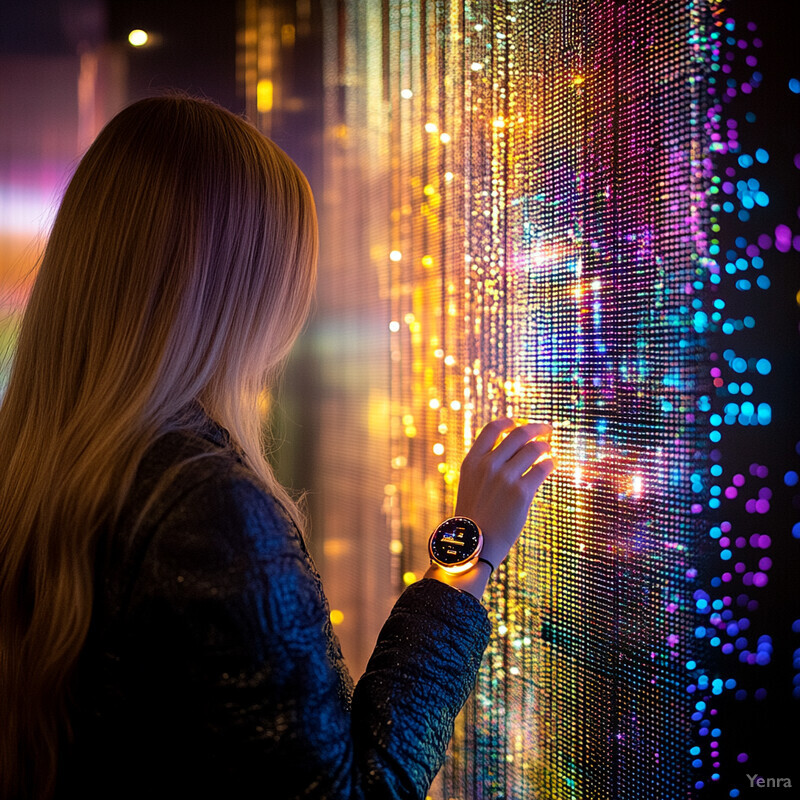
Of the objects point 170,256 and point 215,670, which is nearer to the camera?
point 215,670

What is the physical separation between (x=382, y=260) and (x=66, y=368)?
0.91 metres

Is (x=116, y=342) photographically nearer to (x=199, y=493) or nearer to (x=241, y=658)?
(x=199, y=493)

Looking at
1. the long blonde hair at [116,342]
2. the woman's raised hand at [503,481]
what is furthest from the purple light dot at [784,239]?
the long blonde hair at [116,342]

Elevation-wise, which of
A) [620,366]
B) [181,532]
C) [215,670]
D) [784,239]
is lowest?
[215,670]

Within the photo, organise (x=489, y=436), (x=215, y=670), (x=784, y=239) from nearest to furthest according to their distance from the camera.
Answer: (x=215, y=670) < (x=784, y=239) < (x=489, y=436)

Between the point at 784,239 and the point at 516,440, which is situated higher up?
the point at 784,239

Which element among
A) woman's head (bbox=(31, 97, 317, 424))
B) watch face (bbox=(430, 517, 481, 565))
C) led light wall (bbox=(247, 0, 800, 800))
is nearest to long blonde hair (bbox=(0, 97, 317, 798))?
woman's head (bbox=(31, 97, 317, 424))

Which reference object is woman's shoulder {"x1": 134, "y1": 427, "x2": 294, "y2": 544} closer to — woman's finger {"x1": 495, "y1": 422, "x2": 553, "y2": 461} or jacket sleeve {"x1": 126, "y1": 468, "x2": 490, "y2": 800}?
jacket sleeve {"x1": 126, "y1": 468, "x2": 490, "y2": 800}

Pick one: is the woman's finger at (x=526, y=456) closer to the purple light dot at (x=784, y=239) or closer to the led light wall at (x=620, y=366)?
the led light wall at (x=620, y=366)

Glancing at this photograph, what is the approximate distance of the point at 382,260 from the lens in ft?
4.89

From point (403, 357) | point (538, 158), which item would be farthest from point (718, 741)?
point (403, 357)

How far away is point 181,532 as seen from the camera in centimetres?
56

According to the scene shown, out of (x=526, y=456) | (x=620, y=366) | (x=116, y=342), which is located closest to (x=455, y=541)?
(x=526, y=456)

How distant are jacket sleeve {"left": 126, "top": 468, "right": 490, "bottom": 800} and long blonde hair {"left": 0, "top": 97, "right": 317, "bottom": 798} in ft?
0.27
